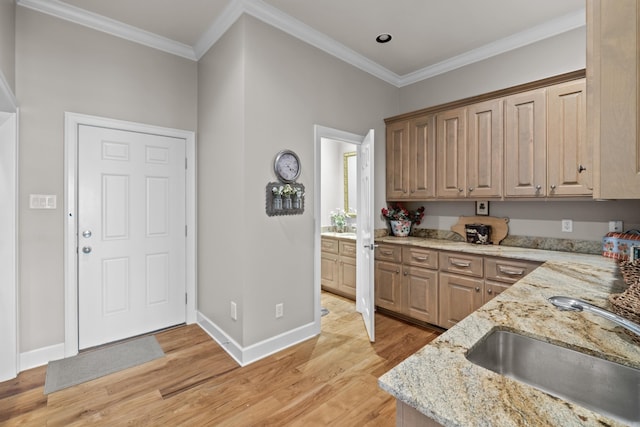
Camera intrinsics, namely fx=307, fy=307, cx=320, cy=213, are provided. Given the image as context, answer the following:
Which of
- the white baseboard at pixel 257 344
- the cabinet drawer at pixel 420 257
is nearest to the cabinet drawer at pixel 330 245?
the cabinet drawer at pixel 420 257

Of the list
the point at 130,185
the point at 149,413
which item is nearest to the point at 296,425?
the point at 149,413

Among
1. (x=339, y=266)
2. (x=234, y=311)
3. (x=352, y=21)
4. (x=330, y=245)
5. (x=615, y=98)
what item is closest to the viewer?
(x=615, y=98)

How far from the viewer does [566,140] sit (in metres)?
2.51

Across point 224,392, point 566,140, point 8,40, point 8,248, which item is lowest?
point 224,392

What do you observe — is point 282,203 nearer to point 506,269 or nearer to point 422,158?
point 422,158

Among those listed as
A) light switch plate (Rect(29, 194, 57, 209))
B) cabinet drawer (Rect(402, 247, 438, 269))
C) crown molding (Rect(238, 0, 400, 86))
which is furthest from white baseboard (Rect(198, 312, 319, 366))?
crown molding (Rect(238, 0, 400, 86))

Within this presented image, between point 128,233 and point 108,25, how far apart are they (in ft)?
6.13

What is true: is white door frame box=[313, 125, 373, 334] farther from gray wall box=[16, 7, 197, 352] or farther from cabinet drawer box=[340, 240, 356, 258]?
gray wall box=[16, 7, 197, 352]

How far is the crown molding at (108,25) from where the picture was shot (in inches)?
96.7

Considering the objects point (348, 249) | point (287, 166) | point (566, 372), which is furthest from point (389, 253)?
point (566, 372)

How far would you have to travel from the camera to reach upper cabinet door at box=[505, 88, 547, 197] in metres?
2.64

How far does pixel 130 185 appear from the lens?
2.95 meters

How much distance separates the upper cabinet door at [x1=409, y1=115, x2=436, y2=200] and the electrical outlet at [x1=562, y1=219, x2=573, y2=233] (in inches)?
46.0

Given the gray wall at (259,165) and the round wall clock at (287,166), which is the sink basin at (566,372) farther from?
the round wall clock at (287,166)
